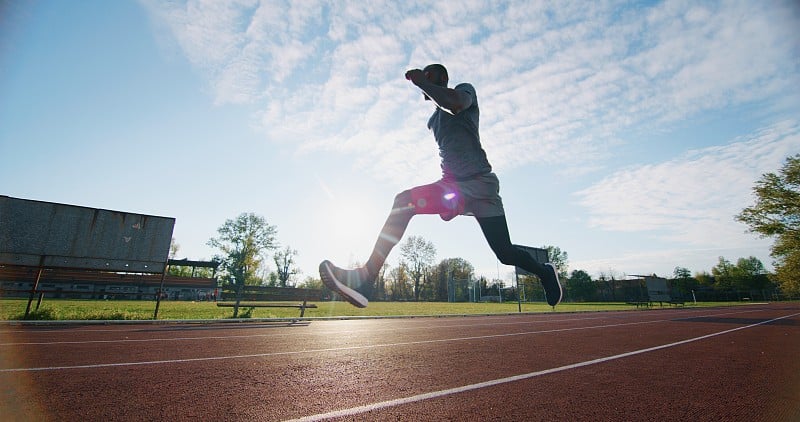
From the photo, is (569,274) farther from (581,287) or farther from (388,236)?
(388,236)

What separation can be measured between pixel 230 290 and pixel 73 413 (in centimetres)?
1341

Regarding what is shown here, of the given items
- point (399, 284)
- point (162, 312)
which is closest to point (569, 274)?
point (399, 284)

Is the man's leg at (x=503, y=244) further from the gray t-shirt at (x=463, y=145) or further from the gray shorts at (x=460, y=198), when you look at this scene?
the gray t-shirt at (x=463, y=145)

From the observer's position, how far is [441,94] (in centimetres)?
284

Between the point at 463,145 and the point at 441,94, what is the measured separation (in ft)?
2.19

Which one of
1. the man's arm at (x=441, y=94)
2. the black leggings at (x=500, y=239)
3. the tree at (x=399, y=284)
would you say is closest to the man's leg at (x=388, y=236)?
the black leggings at (x=500, y=239)

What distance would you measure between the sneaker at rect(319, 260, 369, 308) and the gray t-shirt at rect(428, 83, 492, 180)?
1307mm

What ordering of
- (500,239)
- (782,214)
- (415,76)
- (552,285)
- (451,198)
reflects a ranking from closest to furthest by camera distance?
(415,76) < (451,198) < (500,239) < (552,285) < (782,214)

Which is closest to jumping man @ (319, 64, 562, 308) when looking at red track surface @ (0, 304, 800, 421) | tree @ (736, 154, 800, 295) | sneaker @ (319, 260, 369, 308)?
sneaker @ (319, 260, 369, 308)

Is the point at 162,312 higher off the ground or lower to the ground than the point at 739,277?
lower

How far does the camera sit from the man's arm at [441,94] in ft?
9.07

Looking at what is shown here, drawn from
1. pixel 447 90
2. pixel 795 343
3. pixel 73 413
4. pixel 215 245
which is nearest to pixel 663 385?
pixel 447 90

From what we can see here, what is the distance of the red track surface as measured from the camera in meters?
2.48

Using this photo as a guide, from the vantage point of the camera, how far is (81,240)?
11.9 meters
